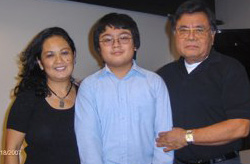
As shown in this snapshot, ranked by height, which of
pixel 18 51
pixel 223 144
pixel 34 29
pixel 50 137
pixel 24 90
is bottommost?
pixel 223 144

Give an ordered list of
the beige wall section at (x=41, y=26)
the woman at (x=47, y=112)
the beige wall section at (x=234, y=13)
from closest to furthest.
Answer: the woman at (x=47, y=112)
the beige wall section at (x=41, y=26)
the beige wall section at (x=234, y=13)

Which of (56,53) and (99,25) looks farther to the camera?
(56,53)

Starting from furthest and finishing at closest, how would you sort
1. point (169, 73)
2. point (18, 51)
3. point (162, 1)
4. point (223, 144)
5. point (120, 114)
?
point (162, 1) < point (18, 51) < point (169, 73) < point (223, 144) < point (120, 114)

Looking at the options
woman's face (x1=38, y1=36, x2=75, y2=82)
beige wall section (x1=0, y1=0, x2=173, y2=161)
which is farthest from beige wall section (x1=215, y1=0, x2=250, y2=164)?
woman's face (x1=38, y1=36, x2=75, y2=82)

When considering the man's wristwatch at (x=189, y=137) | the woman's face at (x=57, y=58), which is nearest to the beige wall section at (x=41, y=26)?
the woman's face at (x=57, y=58)

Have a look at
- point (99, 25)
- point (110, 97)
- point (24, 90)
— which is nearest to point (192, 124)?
point (110, 97)

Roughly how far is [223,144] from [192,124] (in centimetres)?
22

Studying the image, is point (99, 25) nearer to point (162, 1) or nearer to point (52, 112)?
point (52, 112)

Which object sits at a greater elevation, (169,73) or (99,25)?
(99,25)

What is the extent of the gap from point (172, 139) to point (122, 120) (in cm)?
31

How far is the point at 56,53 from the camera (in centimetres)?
178

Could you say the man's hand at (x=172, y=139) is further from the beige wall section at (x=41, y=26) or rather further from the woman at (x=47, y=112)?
the beige wall section at (x=41, y=26)

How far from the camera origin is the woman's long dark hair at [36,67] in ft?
5.93

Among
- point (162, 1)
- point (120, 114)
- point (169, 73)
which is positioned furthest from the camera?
→ point (162, 1)
